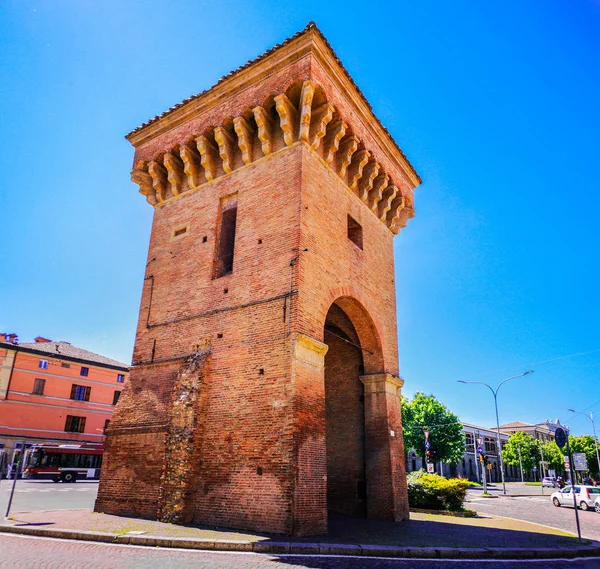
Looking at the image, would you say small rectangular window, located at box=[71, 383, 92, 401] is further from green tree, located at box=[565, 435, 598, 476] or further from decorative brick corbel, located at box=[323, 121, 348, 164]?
green tree, located at box=[565, 435, 598, 476]

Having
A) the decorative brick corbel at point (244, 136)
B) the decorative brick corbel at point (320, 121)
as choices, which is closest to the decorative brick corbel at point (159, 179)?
the decorative brick corbel at point (244, 136)

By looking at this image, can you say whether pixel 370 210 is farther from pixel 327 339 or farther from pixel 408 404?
pixel 408 404

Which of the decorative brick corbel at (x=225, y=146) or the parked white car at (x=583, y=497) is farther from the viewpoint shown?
the parked white car at (x=583, y=497)

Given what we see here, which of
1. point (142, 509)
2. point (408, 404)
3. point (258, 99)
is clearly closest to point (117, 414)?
point (142, 509)

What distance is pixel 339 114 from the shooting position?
1358cm

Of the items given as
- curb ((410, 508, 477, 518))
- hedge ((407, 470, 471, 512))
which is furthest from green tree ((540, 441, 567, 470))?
curb ((410, 508, 477, 518))

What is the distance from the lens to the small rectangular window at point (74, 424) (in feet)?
136

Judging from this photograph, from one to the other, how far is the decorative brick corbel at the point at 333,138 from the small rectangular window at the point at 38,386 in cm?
3822

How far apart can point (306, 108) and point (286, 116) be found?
0.64 metres

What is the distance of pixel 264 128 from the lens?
13.4 metres

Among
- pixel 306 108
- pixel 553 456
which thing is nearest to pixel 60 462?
pixel 306 108

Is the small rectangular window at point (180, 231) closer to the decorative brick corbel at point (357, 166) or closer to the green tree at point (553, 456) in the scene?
the decorative brick corbel at point (357, 166)

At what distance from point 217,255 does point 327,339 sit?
5.34 metres

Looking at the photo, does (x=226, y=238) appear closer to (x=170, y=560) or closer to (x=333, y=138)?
(x=333, y=138)
